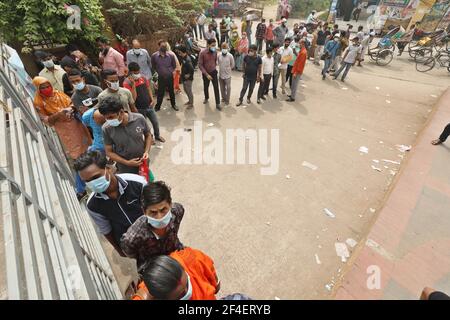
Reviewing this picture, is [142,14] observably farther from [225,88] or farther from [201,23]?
[201,23]

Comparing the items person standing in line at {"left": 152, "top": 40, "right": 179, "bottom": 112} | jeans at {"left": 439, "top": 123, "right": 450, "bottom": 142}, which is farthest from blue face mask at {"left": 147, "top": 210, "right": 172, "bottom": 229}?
jeans at {"left": 439, "top": 123, "right": 450, "bottom": 142}

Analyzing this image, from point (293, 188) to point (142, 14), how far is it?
707 cm

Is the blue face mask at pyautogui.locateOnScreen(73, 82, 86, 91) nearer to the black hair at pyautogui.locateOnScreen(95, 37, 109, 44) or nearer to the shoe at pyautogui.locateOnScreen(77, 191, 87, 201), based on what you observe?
the shoe at pyautogui.locateOnScreen(77, 191, 87, 201)

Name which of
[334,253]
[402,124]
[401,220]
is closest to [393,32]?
[402,124]

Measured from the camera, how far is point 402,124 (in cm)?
595

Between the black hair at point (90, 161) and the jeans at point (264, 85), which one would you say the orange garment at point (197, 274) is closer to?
the black hair at point (90, 161)

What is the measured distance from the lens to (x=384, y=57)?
33.6ft

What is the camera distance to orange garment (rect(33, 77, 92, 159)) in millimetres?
3211

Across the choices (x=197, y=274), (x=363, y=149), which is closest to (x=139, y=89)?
(x=197, y=274)

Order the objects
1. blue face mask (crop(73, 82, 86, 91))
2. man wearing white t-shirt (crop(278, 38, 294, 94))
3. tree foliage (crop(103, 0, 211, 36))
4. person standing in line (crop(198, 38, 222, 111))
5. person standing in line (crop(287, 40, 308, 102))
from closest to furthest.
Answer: blue face mask (crop(73, 82, 86, 91))
person standing in line (crop(198, 38, 222, 111))
person standing in line (crop(287, 40, 308, 102))
man wearing white t-shirt (crop(278, 38, 294, 94))
tree foliage (crop(103, 0, 211, 36))

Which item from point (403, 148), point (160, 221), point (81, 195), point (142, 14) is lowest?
point (403, 148)

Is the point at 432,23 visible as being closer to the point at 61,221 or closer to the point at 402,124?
the point at 402,124

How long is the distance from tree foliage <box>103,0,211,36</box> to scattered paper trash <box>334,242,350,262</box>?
7355 mm

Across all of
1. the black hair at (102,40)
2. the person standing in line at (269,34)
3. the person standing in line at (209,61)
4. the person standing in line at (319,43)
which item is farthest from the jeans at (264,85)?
the person standing in line at (269,34)
